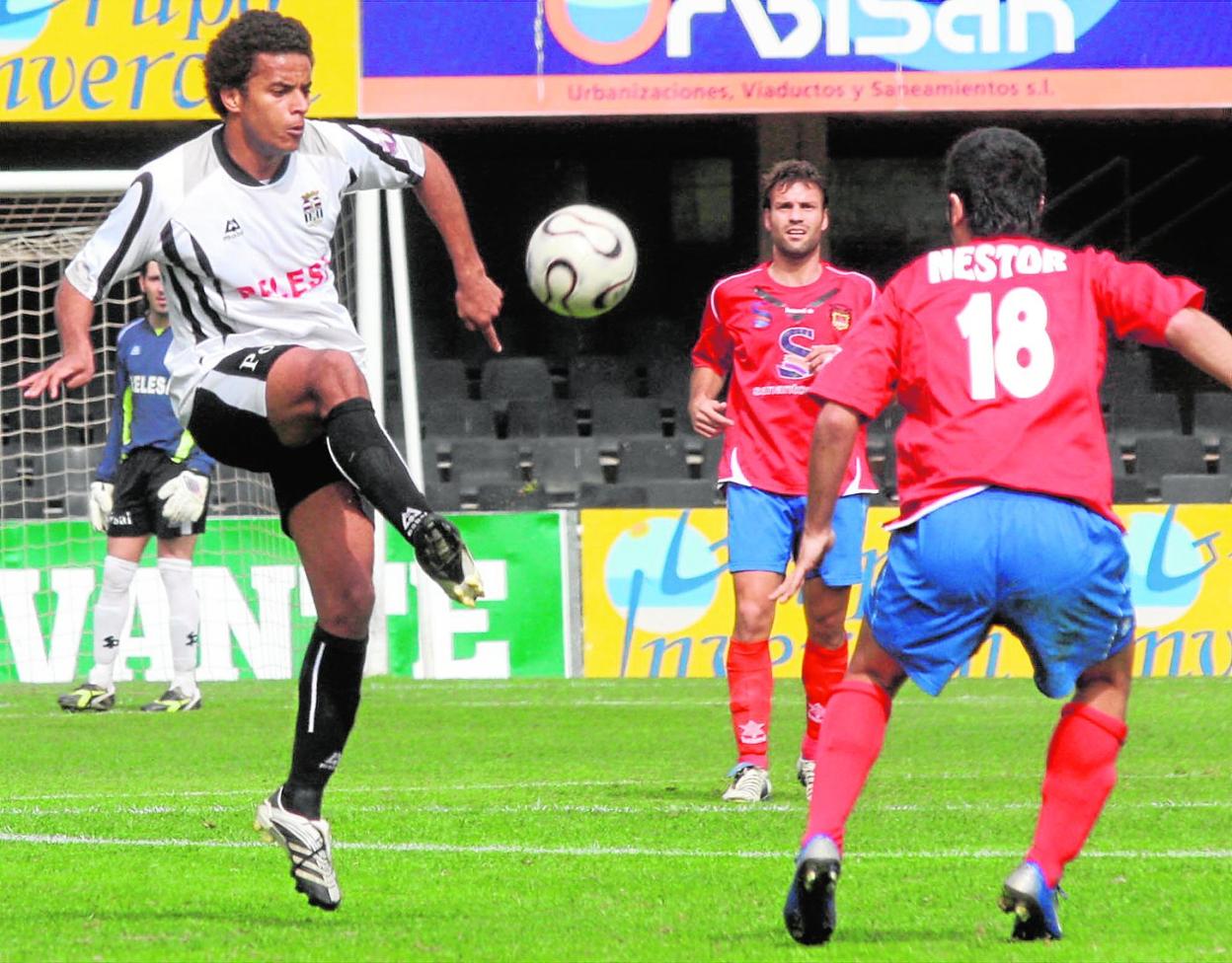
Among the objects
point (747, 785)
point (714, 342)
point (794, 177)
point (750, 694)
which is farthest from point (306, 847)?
point (794, 177)

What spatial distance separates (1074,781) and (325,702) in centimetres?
161

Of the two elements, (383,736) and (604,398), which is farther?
(604,398)

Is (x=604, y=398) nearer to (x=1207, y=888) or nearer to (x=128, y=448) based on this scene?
(x=128, y=448)

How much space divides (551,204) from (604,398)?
3.15 meters

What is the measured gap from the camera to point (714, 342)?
702 centimetres

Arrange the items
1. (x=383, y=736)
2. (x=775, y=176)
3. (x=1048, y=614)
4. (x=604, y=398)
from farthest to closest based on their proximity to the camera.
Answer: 1. (x=604, y=398)
2. (x=383, y=736)
3. (x=775, y=176)
4. (x=1048, y=614)

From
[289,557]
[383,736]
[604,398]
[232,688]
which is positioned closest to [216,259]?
[383,736]

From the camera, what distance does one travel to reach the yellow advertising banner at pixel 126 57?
13.9 meters

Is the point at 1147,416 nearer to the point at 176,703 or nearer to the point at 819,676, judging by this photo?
the point at 176,703

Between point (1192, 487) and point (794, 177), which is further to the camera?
point (1192, 487)

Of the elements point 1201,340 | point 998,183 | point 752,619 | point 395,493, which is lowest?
point 752,619

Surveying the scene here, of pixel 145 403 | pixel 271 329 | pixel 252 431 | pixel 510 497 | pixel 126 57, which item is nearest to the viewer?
pixel 252 431

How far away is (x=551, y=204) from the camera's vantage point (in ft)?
65.6

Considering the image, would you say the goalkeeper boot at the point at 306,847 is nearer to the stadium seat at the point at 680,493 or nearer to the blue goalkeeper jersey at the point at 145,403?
the blue goalkeeper jersey at the point at 145,403
